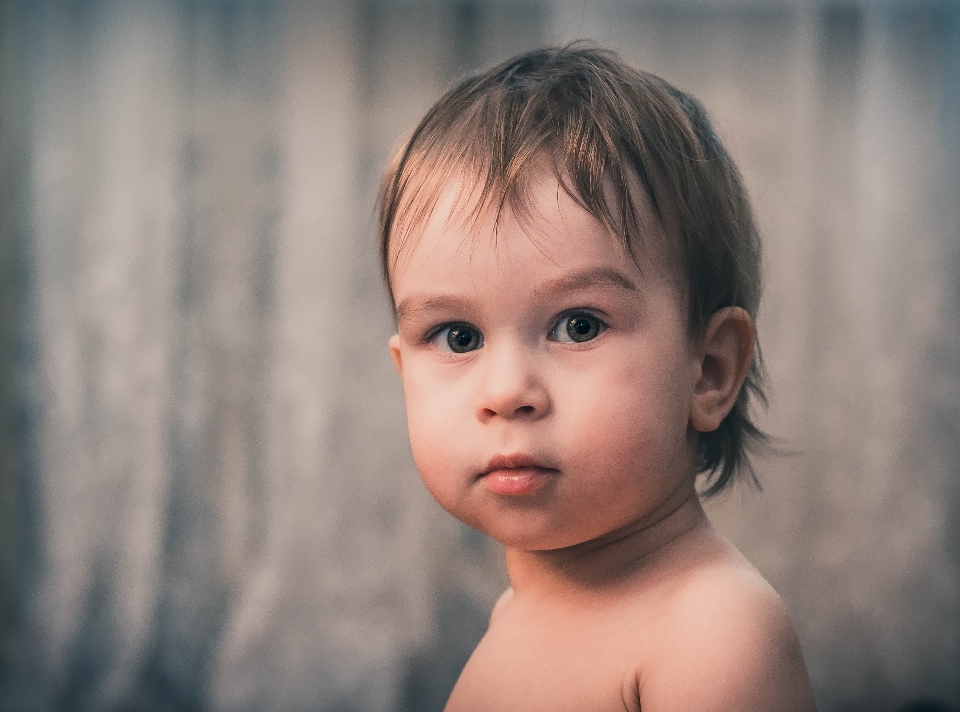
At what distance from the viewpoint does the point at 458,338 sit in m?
0.65

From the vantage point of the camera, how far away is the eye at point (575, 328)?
60cm

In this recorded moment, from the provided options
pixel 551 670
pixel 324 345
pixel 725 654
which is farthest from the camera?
pixel 324 345

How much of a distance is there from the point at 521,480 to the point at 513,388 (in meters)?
0.06

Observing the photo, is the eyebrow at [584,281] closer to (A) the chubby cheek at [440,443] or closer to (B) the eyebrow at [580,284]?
(B) the eyebrow at [580,284]

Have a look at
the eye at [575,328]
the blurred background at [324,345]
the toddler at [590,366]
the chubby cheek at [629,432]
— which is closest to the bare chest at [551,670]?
the toddler at [590,366]

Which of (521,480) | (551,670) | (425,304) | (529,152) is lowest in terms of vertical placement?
(551,670)

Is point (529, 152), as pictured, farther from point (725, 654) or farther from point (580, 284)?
point (725, 654)

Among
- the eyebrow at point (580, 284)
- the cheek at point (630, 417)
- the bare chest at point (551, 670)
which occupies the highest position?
the eyebrow at point (580, 284)

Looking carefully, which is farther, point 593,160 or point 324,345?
point 324,345

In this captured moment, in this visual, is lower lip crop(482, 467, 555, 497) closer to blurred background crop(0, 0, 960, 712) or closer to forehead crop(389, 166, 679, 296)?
forehead crop(389, 166, 679, 296)

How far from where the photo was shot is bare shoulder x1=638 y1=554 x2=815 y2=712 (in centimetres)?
54

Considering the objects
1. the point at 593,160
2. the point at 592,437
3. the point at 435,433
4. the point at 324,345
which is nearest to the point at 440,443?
the point at 435,433

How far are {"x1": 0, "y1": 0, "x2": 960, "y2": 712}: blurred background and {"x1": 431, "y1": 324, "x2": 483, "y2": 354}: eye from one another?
115 cm

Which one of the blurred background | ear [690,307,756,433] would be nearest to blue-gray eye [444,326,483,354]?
ear [690,307,756,433]
